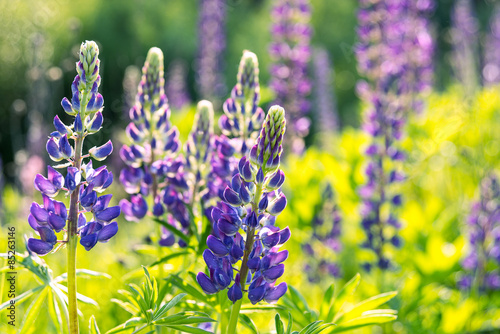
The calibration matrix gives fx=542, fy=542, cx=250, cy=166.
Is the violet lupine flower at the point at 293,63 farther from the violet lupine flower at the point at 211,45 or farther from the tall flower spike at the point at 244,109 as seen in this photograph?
the tall flower spike at the point at 244,109

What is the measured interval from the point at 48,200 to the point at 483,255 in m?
2.26

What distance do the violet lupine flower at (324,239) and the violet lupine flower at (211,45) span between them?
262 centimetres

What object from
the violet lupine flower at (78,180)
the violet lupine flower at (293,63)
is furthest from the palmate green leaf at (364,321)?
the violet lupine flower at (293,63)

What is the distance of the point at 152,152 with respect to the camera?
1.54m

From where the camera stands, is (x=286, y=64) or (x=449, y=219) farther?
(x=286, y=64)

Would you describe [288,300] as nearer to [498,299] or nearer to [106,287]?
[106,287]

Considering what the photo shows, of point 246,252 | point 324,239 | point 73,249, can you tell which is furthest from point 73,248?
point 324,239

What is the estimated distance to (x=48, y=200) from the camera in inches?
42.9

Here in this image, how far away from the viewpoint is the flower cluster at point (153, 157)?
148 centimetres

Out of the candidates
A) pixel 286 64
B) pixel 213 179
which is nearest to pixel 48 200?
pixel 213 179

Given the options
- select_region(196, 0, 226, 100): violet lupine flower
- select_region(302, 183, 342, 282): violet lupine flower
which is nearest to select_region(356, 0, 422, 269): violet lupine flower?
select_region(302, 183, 342, 282): violet lupine flower

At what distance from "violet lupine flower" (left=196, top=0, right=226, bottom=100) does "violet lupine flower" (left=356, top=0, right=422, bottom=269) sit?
2.18 metres

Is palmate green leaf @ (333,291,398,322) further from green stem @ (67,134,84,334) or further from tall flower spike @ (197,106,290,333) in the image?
green stem @ (67,134,84,334)

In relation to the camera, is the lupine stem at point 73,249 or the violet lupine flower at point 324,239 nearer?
the lupine stem at point 73,249
